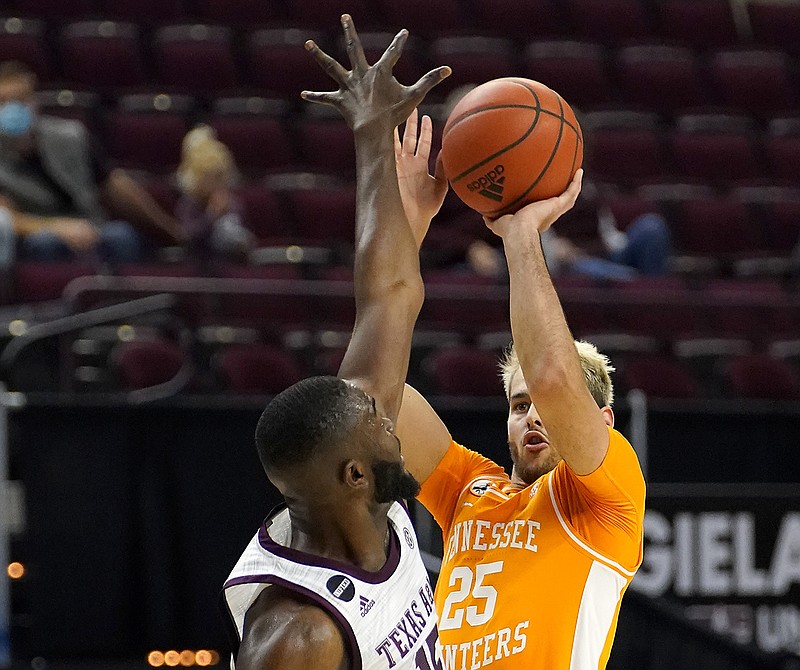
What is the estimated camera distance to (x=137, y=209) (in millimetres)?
Answer: 8031

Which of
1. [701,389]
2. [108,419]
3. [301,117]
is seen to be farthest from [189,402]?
[301,117]

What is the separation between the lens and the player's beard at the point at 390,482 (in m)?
2.59

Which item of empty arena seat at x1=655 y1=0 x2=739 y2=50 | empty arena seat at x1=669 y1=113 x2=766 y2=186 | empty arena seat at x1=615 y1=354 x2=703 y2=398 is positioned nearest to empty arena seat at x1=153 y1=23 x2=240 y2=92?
empty arena seat at x1=669 y1=113 x2=766 y2=186

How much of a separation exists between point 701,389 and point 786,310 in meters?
0.62

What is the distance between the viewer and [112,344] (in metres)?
6.55

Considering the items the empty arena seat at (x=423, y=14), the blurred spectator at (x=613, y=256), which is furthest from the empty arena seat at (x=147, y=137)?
the blurred spectator at (x=613, y=256)

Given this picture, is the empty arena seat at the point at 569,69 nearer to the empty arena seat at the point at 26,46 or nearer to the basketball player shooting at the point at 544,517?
the empty arena seat at the point at 26,46

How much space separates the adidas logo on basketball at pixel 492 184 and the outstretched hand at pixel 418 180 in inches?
4.9

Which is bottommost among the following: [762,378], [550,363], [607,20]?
[762,378]

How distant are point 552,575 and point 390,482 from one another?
0.70 metres

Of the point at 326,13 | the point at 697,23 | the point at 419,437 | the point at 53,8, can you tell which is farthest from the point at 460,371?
the point at 697,23

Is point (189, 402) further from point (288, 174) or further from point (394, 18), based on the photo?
point (394, 18)

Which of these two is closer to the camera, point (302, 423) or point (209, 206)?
point (302, 423)

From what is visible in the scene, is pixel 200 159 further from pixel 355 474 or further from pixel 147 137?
pixel 355 474
